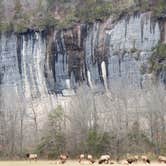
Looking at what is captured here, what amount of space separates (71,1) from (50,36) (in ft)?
21.7

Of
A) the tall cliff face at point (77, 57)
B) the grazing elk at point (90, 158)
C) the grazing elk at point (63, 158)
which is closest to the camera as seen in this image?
the grazing elk at point (90, 158)

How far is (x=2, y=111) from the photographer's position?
71062 millimetres

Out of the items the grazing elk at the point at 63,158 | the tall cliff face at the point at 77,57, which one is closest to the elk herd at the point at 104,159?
the grazing elk at the point at 63,158

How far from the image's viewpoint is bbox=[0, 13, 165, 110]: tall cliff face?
251 ft

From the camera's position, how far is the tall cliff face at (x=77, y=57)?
7644cm

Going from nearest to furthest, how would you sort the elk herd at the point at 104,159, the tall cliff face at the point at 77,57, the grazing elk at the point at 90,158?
the elk herd at the point at 104,159
the grazing elk at the point at 90,158
the tall cliff face at the point at 77,57

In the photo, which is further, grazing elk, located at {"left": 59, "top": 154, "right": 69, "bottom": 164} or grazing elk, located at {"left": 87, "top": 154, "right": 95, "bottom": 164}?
grazing elk, located at {"left": 59, "top": 154, "right": 69, "bottom": 164}

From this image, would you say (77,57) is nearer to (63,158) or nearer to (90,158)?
(63,158)

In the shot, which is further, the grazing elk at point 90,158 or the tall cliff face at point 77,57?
the tall cliff face at point 77,57

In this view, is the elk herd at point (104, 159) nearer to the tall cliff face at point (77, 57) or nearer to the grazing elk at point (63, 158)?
the grazing elk at point (63, 158)

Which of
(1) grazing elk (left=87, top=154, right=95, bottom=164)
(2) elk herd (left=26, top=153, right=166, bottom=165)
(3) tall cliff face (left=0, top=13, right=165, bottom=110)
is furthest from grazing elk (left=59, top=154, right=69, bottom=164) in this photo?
(3) tall cliff face (left=0, top=13, right=165, bottom=110)

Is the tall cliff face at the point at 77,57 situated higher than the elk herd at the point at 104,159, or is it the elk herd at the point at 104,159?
the tall cliff face at the point at 77,57

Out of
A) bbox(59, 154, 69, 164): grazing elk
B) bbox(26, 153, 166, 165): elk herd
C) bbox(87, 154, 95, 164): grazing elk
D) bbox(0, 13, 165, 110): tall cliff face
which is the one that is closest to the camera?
bbox(26, 153, 166, 165): elk herd

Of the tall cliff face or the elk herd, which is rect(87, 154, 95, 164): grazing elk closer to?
the elk herd
